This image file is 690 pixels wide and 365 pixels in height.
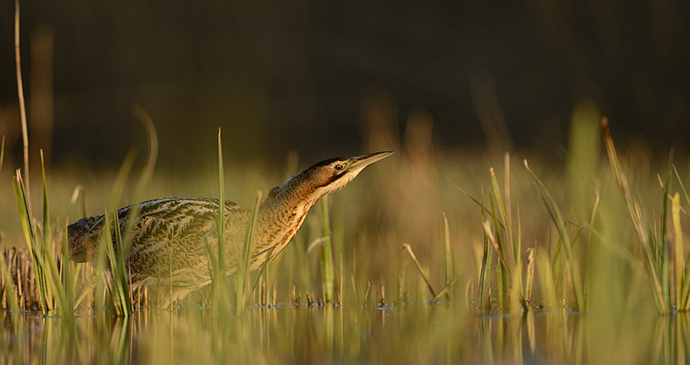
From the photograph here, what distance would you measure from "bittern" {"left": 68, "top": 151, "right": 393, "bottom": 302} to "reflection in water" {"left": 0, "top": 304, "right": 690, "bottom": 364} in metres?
0.22

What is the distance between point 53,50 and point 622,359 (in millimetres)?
7123

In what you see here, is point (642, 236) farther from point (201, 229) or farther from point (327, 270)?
point (201, 229)

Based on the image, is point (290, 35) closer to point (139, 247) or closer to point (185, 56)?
point (185, 56)

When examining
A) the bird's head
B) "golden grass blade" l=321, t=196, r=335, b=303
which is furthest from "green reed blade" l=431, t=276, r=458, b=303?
the bird's head

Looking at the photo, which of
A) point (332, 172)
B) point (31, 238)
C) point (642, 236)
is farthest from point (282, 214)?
point (642, 236)

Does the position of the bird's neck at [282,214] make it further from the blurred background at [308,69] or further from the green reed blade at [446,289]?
the blurred background at [308,69]

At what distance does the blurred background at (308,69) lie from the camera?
19.6 ft

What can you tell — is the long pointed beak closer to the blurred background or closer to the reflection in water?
the reflection in water

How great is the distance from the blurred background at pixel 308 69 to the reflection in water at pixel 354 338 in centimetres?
425

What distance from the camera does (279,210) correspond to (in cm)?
178

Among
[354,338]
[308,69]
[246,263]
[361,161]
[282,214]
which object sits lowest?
[354,338]

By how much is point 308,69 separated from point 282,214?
582cm

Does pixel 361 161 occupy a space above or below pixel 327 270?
above

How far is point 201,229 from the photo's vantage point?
179 centimetres
